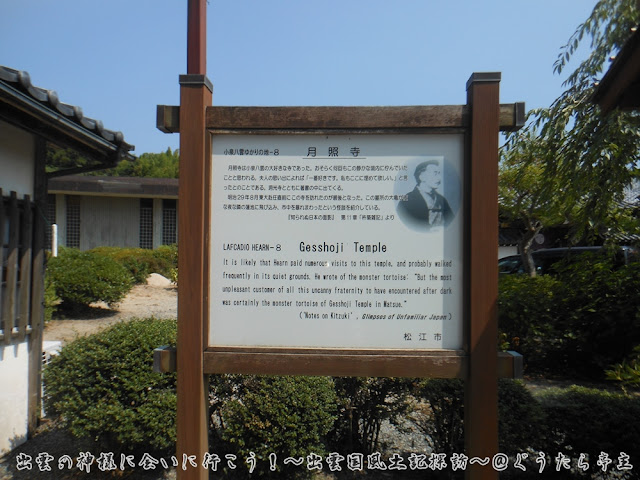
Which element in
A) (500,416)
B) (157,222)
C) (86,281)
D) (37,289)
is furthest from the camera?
(157,222)

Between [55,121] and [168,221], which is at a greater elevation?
[55,121]

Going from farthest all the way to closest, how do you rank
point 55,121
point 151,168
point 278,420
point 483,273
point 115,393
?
point 151,168 → point 55,121 → point 115,393 → point 278,420 → point 483,273

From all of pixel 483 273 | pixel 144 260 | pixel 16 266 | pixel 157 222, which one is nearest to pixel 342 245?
pixel 483 273

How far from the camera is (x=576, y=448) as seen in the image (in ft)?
12.4

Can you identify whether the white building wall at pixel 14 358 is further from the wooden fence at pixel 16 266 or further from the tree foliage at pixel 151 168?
the tree foliage at pixel 151 168

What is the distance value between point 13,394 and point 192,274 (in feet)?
11.1

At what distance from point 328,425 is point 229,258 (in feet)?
6.43

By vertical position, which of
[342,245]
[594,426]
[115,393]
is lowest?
[594,426]

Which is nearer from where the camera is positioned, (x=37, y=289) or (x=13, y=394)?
(x=13, y=394)

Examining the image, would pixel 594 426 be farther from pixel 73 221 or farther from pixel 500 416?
pixel 73 221

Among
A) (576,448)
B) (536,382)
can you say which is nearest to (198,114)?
(576,448)

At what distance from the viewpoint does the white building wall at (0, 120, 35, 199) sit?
185 inches

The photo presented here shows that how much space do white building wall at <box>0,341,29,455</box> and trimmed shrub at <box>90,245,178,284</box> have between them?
1152 centimetres

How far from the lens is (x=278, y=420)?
3.80m
